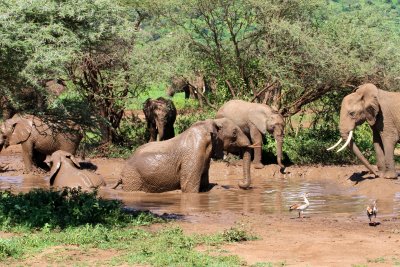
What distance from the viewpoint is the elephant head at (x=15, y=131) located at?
70.8ft

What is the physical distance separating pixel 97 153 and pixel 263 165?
463 centimetres

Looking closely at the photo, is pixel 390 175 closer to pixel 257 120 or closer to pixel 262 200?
pixel 262 200

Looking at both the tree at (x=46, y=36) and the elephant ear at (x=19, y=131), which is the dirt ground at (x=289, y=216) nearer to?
the elephant ear at (x=19, y=131)

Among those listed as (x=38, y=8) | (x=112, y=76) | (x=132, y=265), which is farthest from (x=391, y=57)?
(x=132, y=265)

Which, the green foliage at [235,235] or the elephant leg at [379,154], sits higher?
the elephant leg at [379,154]

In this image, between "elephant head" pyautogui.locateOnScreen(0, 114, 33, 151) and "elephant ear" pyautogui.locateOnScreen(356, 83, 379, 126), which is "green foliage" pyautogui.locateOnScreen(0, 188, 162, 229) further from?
"elephant head" pyautogui.locateOnScreen(0, 114, 33, 151)

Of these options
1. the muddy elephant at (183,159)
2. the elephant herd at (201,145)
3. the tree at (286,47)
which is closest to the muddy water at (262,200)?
the muddy elephant at (183,159)

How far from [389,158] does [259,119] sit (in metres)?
3.95

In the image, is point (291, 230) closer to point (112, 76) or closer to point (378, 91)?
point (378, 91)

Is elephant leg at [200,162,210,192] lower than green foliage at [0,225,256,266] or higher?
higher

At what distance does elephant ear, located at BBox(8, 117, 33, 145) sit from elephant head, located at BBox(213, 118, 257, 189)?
5.32 metres

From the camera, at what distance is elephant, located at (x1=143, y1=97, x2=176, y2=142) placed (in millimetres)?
24516

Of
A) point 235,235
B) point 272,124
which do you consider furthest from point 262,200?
point 235,235

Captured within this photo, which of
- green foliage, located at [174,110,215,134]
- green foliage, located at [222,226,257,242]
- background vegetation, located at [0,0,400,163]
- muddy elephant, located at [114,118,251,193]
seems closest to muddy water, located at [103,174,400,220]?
muddy elephant, located at [114,118,251,193]
